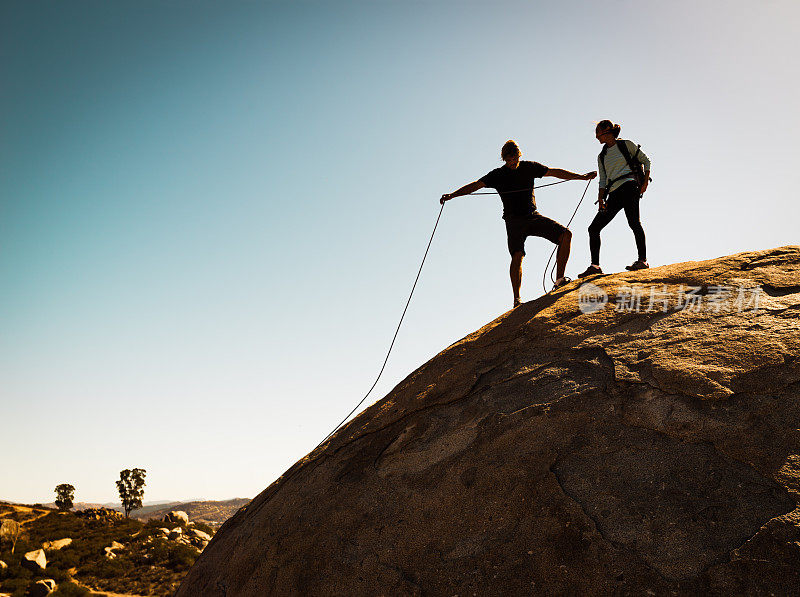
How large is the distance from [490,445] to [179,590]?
3.37m

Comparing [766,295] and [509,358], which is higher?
[766,295]

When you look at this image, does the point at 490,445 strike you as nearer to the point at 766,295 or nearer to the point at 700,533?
the point at 700,533

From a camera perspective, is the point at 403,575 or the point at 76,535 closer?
the point at 403,575

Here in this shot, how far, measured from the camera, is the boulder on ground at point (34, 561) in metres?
16.8

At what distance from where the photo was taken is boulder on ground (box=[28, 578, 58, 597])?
47.6ft

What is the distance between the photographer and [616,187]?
5.32 m

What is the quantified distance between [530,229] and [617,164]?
120 cm

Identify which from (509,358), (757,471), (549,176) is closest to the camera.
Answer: (757,471)

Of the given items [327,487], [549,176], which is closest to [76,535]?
[327,487]

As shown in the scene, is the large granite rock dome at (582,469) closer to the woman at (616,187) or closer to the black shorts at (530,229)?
the woman at (616,187)

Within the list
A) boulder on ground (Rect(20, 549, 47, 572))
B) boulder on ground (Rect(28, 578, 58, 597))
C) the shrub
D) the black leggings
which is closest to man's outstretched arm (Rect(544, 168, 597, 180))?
the black leggings

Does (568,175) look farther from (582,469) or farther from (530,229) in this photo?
(582,469)

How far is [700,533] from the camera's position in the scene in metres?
2.29

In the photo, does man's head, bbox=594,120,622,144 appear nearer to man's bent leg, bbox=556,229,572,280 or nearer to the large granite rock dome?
man's bent leg, bbox=556,229,572,280
